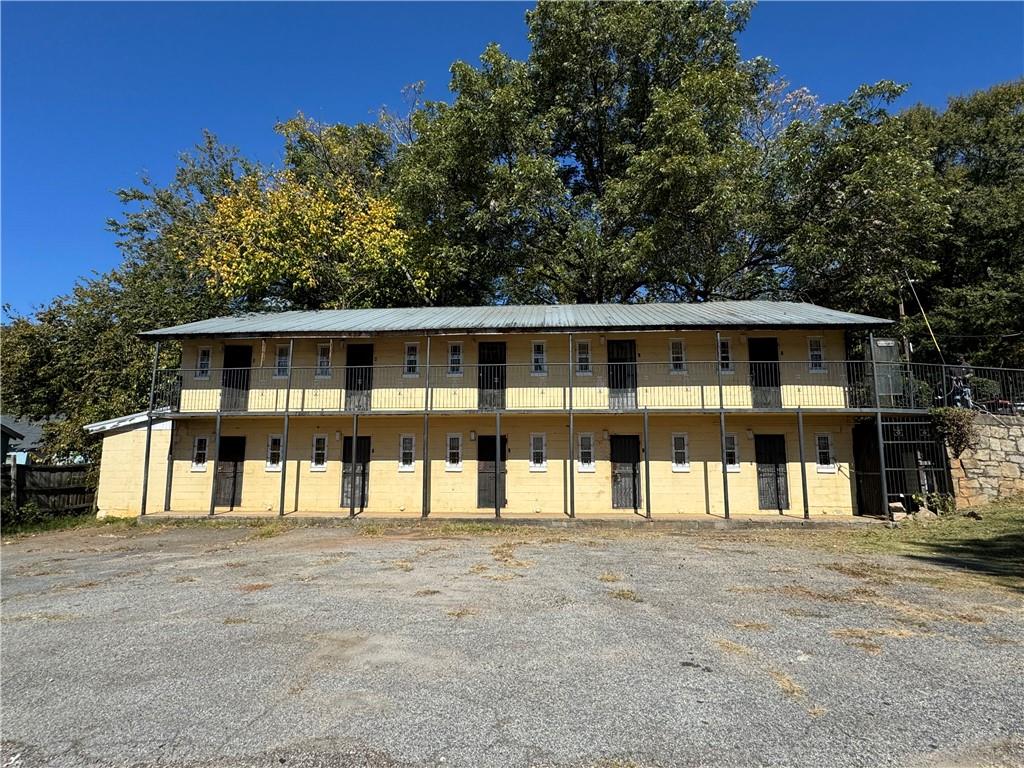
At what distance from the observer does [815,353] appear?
17.8 m

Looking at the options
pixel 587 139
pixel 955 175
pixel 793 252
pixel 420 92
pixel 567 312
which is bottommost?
pixel 567 312

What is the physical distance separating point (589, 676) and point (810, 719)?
1.70 meters

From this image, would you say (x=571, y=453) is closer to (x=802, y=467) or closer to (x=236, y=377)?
(x=802, y=467)

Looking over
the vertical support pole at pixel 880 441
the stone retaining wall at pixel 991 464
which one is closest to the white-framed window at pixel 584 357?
the vertical support pole at pixel 880 441

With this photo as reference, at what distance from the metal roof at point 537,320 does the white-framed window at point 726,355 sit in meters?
0.85

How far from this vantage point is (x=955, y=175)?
81.9 ft

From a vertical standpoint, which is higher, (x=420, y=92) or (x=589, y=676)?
(x=420, y=92)

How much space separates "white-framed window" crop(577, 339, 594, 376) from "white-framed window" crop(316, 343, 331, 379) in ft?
27.1

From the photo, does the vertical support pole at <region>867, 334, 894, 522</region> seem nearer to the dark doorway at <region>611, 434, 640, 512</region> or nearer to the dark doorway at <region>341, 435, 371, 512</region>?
the dark doorway at <region>611, 434, 640, 512</region>

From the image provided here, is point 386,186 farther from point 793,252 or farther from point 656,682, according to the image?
point 656,682

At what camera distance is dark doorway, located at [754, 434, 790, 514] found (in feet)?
57.7

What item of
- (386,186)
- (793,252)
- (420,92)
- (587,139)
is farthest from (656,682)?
(420,92)

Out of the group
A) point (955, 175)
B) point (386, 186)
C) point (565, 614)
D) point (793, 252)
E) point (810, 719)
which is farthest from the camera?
point (386, 186)

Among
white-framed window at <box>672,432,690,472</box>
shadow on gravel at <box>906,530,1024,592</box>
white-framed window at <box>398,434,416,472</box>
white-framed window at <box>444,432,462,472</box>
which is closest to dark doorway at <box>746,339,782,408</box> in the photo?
white-framed window at <box>672,432,690,472</box>
